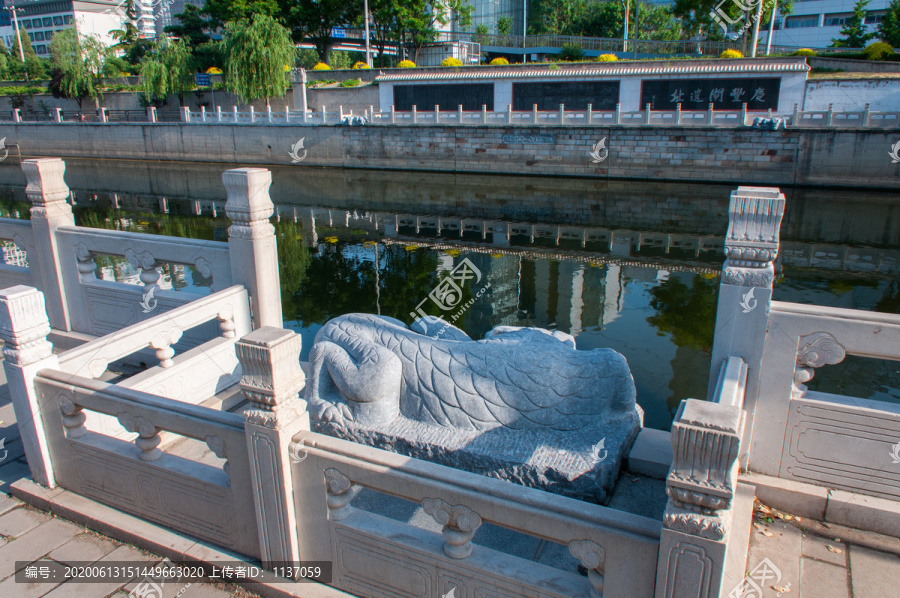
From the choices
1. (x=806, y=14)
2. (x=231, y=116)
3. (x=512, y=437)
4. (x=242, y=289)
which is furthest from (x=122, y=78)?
(x=806, y=14)

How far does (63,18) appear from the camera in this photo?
39.9 meters

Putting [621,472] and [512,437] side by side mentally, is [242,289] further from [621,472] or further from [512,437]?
[621,472]

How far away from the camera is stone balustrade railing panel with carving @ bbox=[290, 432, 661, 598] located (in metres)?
2.00

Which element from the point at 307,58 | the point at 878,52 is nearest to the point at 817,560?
the point at 878,52

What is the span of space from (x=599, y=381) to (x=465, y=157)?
58.3 ft

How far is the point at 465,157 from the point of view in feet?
66.5

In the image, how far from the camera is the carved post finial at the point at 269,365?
2.26m
